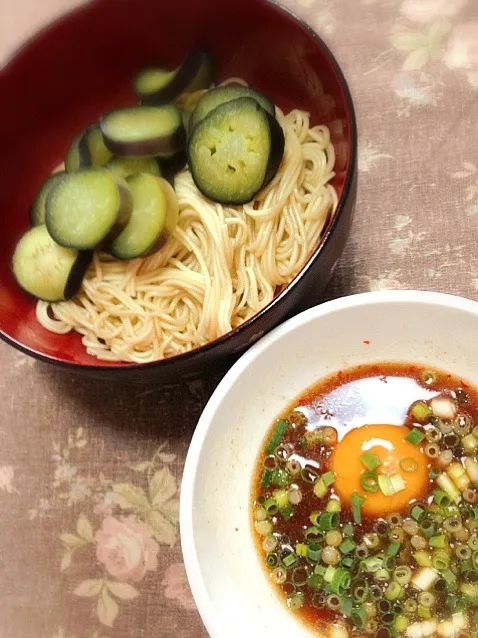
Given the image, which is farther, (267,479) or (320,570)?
(267,479)

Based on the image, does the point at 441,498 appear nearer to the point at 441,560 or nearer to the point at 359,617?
the point at 441,560

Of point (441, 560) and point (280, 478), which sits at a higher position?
point (280, 478)

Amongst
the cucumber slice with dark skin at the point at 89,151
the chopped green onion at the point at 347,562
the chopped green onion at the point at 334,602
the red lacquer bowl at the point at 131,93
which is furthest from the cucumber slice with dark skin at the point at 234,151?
the chopped green onion at the point at 334,602

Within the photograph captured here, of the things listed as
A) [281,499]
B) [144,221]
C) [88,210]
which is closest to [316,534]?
[281,499]

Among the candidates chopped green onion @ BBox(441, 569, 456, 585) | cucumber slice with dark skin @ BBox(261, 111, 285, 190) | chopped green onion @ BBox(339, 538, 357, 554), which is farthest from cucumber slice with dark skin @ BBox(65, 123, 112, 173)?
chopped green onion @ BBox(441, 569, 456, 585)

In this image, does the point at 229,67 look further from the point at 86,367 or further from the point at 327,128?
the point at 86,367

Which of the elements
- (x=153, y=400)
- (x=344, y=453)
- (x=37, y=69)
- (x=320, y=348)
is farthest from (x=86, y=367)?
(x=37, y=69)
